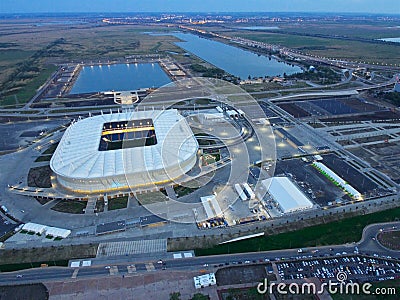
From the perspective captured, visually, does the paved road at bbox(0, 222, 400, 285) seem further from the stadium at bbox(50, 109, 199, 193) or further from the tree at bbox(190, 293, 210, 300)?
the stadium at bbox(50, 109, 199, 193)

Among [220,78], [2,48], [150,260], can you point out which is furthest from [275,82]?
[2,48]

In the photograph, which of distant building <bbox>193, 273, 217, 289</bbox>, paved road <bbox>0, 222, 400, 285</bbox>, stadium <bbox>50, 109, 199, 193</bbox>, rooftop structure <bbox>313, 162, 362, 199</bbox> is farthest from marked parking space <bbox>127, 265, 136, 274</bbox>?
rooftop structure <bbox>313, 162, 362, 199</bbox>

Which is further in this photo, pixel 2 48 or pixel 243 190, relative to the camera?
pixel 2 48

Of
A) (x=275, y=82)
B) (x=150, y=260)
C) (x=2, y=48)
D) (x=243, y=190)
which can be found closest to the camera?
(x=150, y=260)

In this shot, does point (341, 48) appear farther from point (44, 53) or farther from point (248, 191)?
point (44, 53)

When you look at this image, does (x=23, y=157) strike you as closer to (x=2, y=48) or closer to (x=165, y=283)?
(x=165, y=283)

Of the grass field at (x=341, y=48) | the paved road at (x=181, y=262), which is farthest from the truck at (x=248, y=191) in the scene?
the grass field at (x=341, y=48)
